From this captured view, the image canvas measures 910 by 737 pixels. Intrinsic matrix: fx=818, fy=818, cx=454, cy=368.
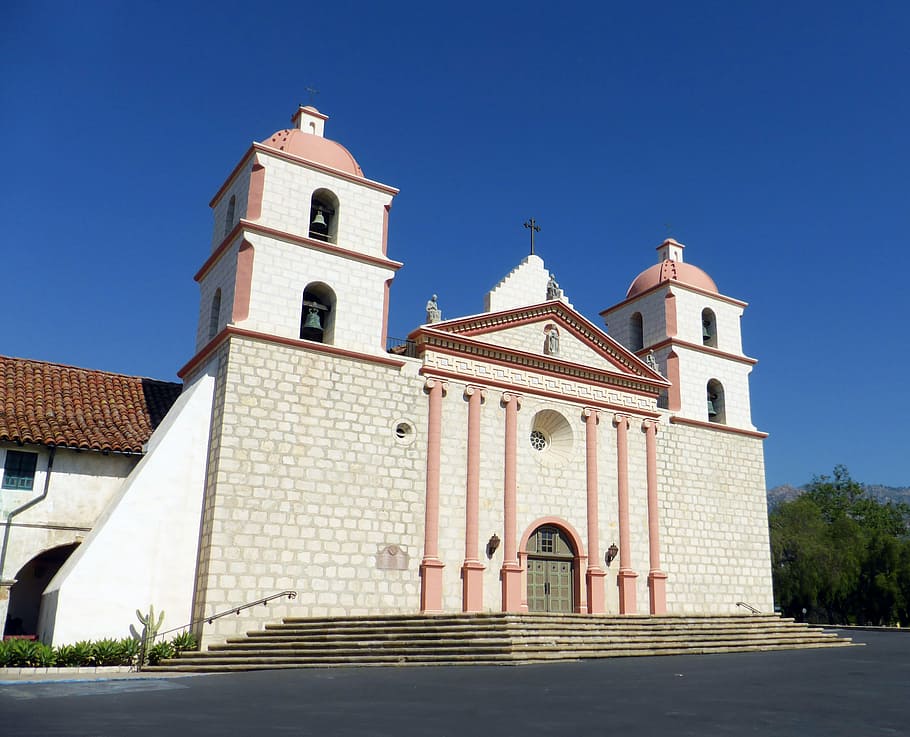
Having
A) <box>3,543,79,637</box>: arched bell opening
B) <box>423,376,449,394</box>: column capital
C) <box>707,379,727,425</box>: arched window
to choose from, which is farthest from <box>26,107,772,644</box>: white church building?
<box>3,543,79,637</box>: arched bell opening

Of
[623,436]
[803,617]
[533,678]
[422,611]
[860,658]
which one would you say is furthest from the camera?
[803,617]

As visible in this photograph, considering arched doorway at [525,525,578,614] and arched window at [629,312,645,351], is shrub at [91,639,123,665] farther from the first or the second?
arched window at [629,312,645,351]

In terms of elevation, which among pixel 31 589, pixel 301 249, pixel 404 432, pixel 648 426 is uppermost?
pixel 301 249

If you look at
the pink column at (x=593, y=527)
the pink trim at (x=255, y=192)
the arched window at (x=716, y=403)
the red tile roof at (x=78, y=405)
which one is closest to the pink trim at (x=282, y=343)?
the red tile roof at (x=78, y=405)

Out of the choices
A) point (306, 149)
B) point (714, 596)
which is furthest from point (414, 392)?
point (714, 596)

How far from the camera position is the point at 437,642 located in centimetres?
1623

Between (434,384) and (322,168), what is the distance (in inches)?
248

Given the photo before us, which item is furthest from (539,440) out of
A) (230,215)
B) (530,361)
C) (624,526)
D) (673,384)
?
(230,215)

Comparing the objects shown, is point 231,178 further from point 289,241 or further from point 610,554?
point 610,554

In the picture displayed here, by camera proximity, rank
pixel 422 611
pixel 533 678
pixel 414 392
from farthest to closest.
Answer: pixel 414 392, pixel 422 611, pixel 533 678

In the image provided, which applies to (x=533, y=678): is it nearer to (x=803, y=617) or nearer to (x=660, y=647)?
(x=660, y=647)

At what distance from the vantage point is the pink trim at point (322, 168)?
2048cm

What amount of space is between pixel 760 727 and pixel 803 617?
1590 inches

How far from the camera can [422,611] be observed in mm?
19641
